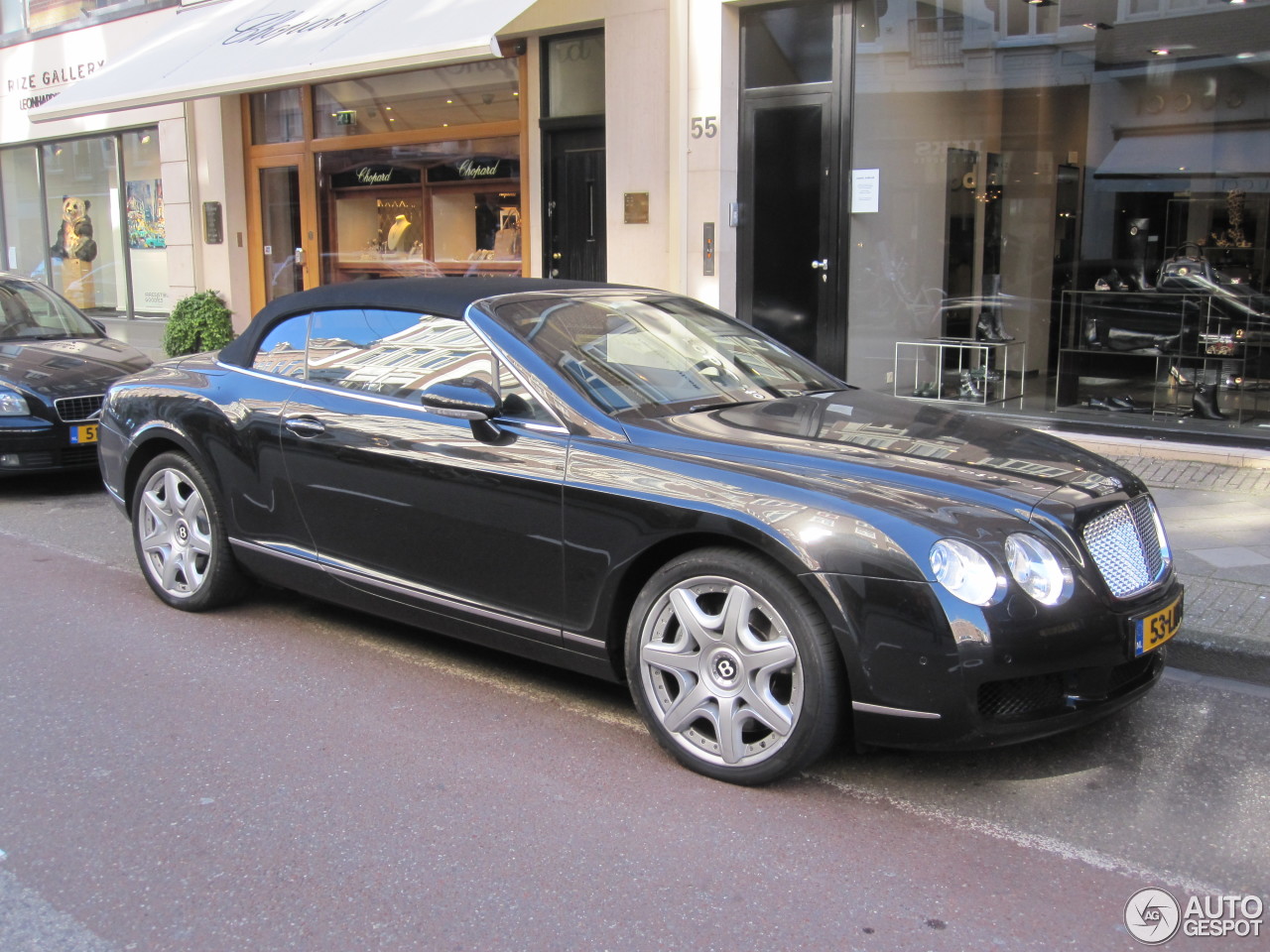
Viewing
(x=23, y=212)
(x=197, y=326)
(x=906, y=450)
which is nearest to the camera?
(x=906, y=450)

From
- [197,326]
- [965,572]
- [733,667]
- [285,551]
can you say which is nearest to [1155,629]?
[965,572]

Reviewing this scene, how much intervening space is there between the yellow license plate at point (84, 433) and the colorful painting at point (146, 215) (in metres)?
9.49

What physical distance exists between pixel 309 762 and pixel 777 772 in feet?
5.01

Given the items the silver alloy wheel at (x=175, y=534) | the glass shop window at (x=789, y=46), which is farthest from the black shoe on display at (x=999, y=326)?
the silver alloy wheel at (x=175, y=534)

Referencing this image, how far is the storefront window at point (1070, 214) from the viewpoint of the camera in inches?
356

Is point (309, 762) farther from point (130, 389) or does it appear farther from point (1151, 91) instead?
point (1151, 91)

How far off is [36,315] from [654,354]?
683 cm

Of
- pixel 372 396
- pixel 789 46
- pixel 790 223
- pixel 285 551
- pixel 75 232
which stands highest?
pixel 789 46

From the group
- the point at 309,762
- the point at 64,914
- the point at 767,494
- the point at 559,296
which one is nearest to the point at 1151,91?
the point at 559,296

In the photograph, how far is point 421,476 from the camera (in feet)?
14.7

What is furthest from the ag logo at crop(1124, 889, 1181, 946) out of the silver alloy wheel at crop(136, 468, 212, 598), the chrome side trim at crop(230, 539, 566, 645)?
the silver alloy wheel at crop(136, 468, 212, 598)

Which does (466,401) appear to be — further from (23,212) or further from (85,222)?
(23,212)

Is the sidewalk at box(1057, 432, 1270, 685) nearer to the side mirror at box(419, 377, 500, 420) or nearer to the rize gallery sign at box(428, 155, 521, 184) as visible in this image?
the side mirror at box(419, 377, 500, 420)

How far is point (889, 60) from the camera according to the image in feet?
33.7
